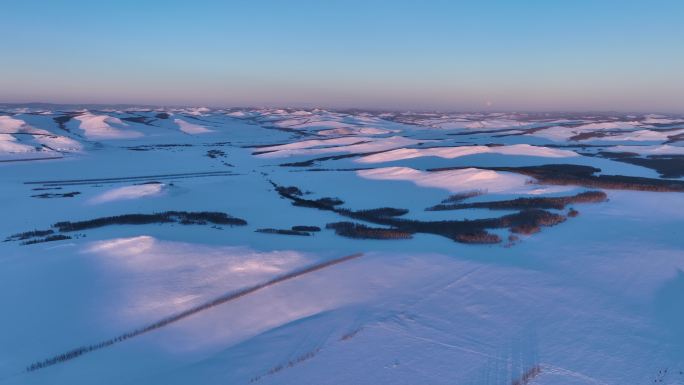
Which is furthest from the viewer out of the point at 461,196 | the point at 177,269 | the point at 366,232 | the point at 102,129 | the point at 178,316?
the point at 102,129

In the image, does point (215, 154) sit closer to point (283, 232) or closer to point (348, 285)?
point (283, 232)

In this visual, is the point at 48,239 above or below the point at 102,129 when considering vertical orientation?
below

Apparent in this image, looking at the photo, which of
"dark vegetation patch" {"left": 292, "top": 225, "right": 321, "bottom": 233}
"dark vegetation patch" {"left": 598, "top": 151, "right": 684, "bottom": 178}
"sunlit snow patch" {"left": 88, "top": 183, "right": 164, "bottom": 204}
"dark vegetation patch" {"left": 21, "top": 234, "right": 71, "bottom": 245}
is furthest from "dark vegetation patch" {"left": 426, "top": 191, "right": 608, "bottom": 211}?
"dark vegetation patch" {"left": 21, "top": 234, "right": 71, "bottom": 245}

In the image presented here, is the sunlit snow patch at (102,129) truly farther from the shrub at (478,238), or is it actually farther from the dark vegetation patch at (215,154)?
the shrub at (478,238)

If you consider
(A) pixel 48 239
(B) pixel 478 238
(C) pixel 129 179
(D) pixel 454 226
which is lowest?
(C) pixel 129 179

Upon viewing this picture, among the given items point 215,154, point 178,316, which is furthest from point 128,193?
point 215,154

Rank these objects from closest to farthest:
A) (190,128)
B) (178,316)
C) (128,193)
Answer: (178,316) → (128,193) → (190,128)

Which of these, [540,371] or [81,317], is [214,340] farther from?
[540,371]
